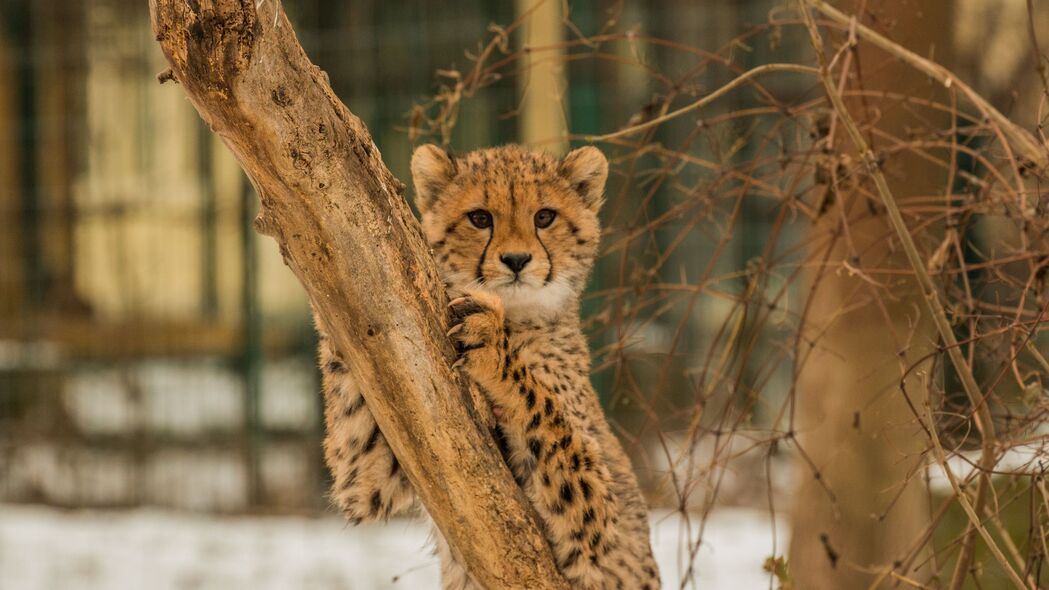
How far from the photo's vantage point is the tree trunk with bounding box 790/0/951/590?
3.65 metres

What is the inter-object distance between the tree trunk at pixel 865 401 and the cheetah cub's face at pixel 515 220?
2.75 ft

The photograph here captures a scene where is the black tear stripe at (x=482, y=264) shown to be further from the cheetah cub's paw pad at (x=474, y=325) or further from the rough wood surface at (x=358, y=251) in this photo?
the rough wood surface at (x=358, y=251)

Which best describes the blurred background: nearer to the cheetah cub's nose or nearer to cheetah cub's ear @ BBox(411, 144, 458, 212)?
cheetah cub's ear @ BBox(411, 144, 458, 212)

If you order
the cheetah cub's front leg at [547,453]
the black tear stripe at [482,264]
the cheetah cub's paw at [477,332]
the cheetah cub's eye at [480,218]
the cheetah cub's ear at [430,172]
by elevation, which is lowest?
the cheetah cub's front leg at [547,453]

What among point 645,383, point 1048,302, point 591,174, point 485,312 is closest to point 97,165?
point 645,383

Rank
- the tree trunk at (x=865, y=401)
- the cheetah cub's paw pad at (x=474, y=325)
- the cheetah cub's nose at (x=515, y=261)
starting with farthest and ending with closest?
1. the tree trunk at (x=865, y=401)
2. the cheetah cub's nose at (x=515, y=261)
3. the cheetah cub's paw pad at (x=474, y=325)

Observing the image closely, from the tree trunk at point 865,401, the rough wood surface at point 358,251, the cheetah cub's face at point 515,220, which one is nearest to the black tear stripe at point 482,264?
the cheetah cub's face at point 515,220

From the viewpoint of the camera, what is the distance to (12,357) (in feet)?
21.9

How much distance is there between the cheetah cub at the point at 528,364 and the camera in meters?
2.53

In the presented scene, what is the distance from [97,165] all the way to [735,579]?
3976mm

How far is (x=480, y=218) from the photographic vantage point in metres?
2.90

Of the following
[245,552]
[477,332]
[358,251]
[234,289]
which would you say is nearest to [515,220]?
[477,332]

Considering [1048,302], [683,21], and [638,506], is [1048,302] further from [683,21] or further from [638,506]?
[683,21]

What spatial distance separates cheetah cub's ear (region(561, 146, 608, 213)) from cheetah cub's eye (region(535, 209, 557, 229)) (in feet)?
0.51
